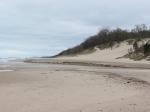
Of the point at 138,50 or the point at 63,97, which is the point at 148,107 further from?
the point at 138,50

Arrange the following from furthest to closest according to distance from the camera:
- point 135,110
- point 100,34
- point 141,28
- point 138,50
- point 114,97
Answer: point 100,34 → point 141,28 → point 138,50 → point 114,97 → point 135,110

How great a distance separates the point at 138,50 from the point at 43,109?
4269cm

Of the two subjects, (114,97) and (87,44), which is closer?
(114,97)

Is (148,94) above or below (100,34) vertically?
below

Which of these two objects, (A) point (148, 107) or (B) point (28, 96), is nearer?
(A) point (148, 107)

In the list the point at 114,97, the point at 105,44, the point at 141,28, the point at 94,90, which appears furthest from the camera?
the point at 141,28

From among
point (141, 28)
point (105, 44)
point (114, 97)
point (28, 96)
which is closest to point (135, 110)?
point (114, 97)

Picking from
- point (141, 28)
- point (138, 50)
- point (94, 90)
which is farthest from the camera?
point (141, 28)

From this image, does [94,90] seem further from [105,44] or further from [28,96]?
[105,44]

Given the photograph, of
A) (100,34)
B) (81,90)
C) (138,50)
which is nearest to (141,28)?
(100,34)

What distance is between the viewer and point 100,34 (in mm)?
82438

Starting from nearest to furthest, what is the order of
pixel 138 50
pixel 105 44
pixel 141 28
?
pixel 138 50
pixel 105 44
pixel 141 28

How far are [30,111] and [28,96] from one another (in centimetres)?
250

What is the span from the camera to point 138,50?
168 ft
